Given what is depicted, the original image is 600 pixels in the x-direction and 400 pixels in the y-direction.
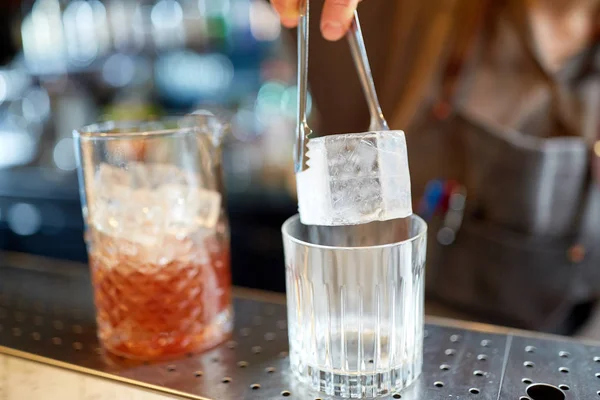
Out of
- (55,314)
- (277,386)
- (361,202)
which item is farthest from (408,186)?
(55,314)

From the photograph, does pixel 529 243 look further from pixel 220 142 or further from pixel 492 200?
pixel 220 142

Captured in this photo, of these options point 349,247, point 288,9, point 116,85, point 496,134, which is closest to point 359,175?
point 349,247

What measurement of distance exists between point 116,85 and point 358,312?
5.99 feet

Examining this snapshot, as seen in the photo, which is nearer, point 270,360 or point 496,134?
point 270,360

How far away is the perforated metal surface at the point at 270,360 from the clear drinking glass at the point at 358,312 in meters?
0.03

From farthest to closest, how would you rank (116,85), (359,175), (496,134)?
(116,85), (496,134), (359,175)

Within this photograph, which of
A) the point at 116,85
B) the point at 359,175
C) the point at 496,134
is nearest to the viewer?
the point at 359,175

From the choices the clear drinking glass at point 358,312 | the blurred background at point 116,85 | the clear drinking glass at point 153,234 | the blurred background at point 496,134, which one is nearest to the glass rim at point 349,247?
the clear drinking glass at point 358,312

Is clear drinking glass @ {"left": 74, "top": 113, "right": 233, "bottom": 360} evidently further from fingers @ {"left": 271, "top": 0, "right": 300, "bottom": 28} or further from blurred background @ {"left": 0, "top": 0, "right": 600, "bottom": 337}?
blurred background @ {"left": 0, "top": 0, "right": 600, "bottom": 337}

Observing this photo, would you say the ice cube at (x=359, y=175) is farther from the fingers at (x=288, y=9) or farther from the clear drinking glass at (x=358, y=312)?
the fingers at (x=288, y=9)

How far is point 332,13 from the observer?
0.52 metres

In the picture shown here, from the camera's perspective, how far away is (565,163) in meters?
0.90

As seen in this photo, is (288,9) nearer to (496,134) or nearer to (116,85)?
(496,134)

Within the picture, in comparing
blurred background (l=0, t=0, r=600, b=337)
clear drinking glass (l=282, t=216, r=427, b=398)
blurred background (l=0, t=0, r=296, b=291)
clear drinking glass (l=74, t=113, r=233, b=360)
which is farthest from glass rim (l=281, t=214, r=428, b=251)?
blurred background (l=0, t=0, r=296, b=291)
